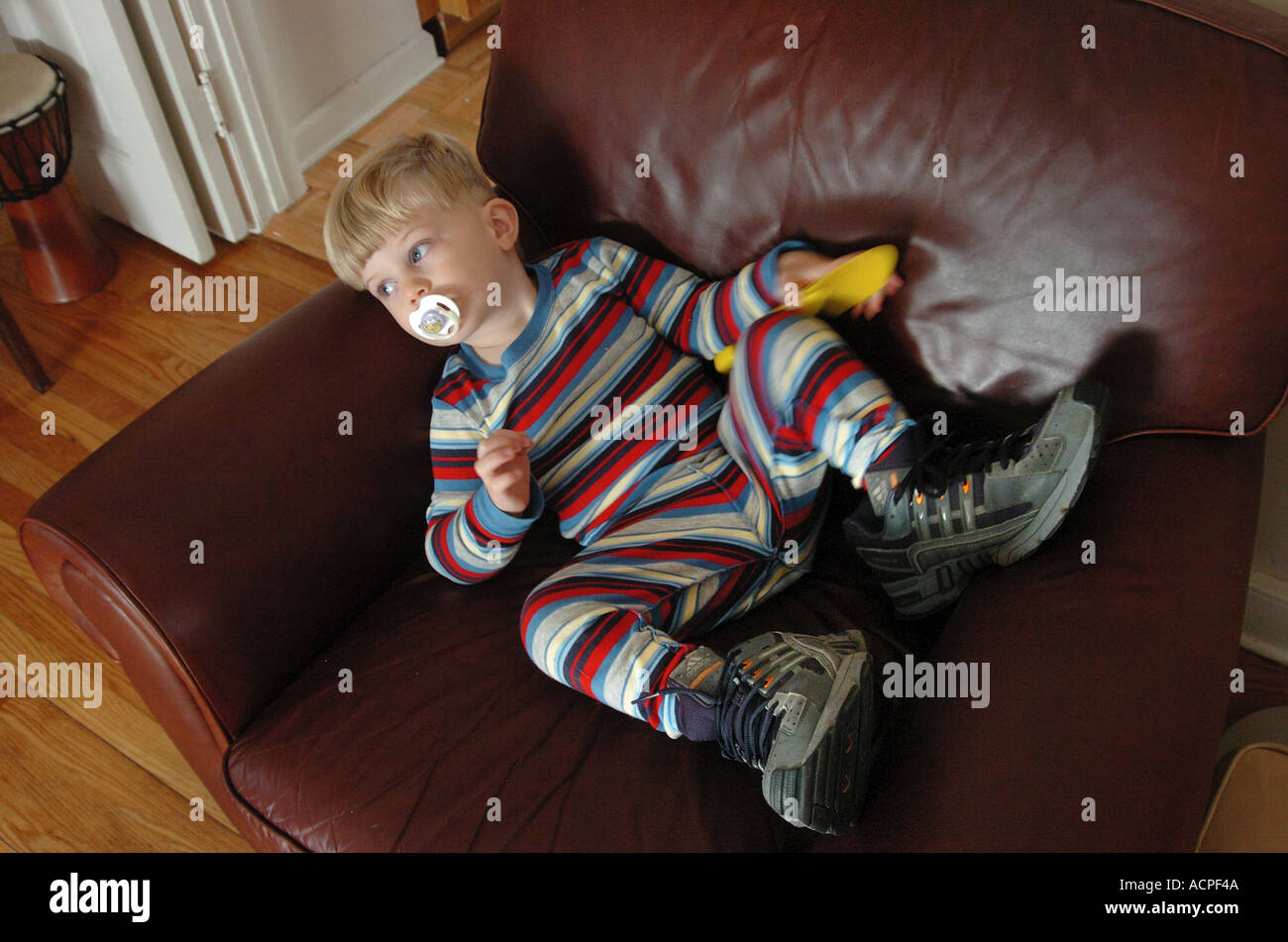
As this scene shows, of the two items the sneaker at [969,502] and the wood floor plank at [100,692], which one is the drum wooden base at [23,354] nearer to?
the wood floor plank at [100,692]

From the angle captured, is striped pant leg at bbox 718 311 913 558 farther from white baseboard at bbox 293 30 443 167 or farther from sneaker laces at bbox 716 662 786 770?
white baseboard at bbox 293 30 443 167

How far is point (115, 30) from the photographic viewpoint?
5.60ft

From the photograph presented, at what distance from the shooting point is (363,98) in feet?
7.46

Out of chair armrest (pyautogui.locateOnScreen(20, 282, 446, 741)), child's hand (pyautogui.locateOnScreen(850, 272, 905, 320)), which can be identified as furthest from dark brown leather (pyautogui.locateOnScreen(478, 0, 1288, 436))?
chair armrest (pyautogui.locateOnScreen(20, 282, 446, 741))

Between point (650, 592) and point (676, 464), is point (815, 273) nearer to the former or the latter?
point (676, 464)

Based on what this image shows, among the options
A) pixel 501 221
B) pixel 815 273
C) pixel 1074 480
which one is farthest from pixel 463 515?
pixel 1074 480

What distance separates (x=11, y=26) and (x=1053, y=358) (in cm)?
197

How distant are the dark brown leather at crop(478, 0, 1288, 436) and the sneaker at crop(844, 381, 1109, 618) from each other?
9 centimetres

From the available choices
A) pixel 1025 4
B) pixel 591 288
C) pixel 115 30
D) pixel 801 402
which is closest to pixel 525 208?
pixel 591 288

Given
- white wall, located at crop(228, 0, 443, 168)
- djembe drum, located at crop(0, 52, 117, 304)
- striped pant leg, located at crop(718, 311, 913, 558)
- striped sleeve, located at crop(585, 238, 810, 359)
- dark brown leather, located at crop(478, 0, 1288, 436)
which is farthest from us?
white wall, located at crop(228, 0, 443, 168)

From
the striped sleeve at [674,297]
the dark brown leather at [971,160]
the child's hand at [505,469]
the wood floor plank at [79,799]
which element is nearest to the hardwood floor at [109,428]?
the wood floor plank at [79,799]

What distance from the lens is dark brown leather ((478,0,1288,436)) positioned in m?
0.88
